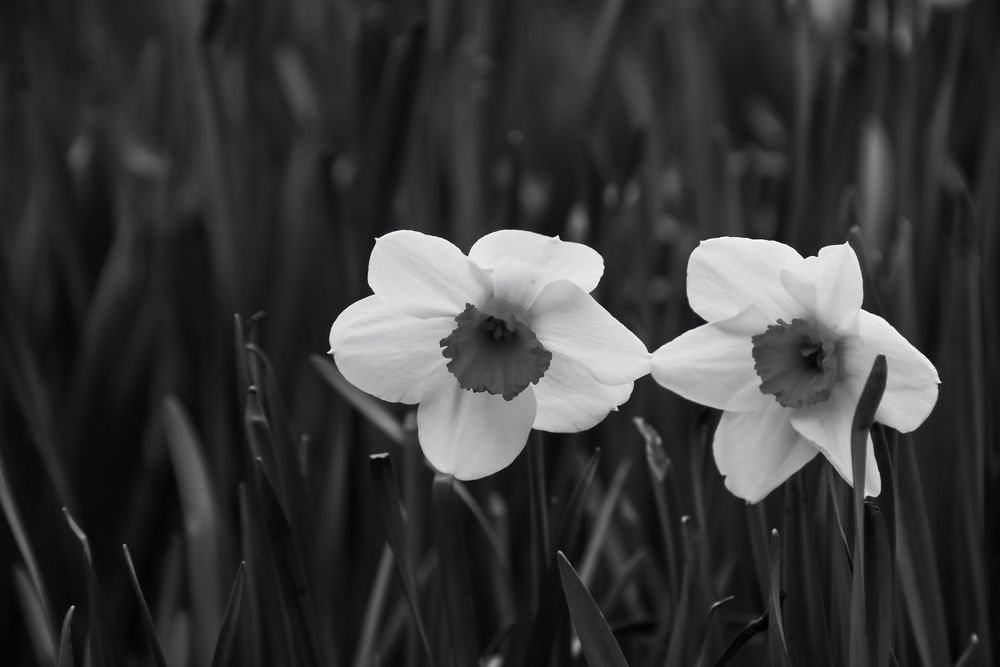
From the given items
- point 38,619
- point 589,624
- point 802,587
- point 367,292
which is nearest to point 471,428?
point 589,624

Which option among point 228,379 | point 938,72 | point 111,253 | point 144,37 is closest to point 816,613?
point 228,379

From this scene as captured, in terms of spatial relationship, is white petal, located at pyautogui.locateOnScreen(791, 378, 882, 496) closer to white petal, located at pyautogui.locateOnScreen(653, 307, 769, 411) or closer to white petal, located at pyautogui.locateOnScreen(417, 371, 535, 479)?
white petal, located at pyautogui.locateOnScreen(653, 307, 769, 411)

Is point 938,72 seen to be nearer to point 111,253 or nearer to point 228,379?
point 228,379

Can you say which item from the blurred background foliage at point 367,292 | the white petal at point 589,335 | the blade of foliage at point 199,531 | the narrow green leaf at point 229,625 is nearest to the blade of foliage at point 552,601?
the blurred background foliage at point 367,292

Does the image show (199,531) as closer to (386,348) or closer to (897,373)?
(386,348)

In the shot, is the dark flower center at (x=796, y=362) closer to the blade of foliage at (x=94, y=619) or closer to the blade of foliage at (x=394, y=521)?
the blade of foliage at (x=394, y=521)

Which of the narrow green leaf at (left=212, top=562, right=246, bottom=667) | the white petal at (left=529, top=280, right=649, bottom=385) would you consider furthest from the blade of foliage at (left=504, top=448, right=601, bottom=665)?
the narrow green leaf at (left=212, top=562, right=246, bottom=667)
